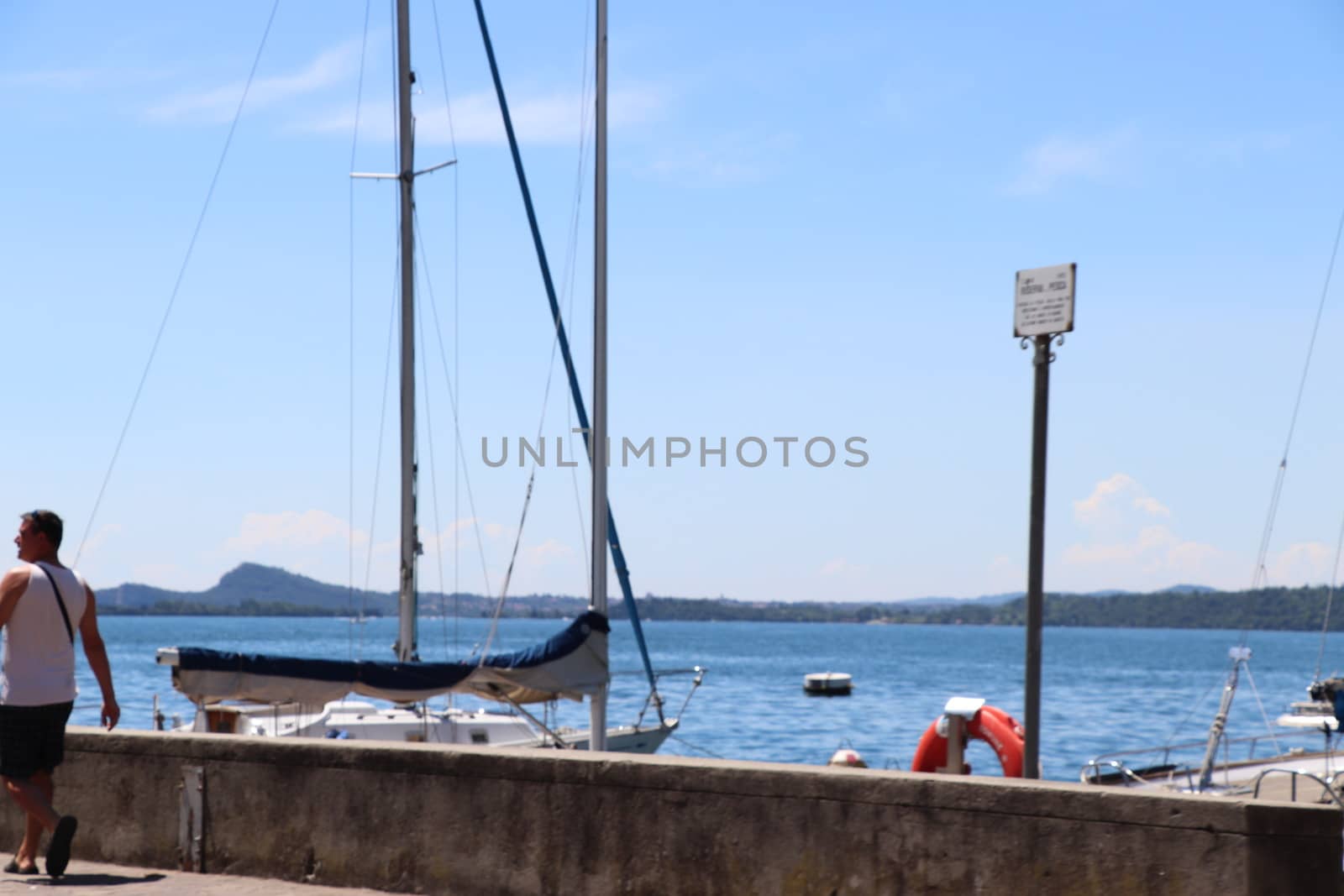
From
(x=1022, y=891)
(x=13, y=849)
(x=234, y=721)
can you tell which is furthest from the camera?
(x=234, y=721)

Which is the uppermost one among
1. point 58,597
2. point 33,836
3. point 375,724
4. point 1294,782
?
point 58,597

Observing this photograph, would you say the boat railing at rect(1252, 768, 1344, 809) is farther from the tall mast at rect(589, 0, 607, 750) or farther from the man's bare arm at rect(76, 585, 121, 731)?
the tall mast at rect(589, 0, 607, 750)

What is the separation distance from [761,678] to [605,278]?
8885 cm

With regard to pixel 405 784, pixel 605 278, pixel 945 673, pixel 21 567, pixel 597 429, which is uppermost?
pixel 605 278

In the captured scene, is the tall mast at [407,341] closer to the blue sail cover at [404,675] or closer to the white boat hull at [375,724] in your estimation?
the white boat hull at [375,724]

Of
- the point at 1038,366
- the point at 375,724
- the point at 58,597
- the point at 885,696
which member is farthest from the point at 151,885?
the point at 885,696

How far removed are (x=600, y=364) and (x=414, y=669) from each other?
4791mm

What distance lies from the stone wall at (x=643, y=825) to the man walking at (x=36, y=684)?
0.52 m

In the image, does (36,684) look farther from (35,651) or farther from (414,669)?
(414,669)

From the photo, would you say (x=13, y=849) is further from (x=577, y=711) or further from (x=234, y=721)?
(x=577, y=711)

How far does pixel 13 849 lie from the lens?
825cm

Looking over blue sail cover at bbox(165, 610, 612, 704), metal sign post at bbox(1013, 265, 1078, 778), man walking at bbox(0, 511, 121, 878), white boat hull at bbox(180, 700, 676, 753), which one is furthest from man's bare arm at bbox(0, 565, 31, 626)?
white boat hull at bbox(180, 700, 676, 753)

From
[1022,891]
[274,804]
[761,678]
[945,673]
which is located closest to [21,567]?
[274,804]

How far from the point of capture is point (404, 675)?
17625mm
